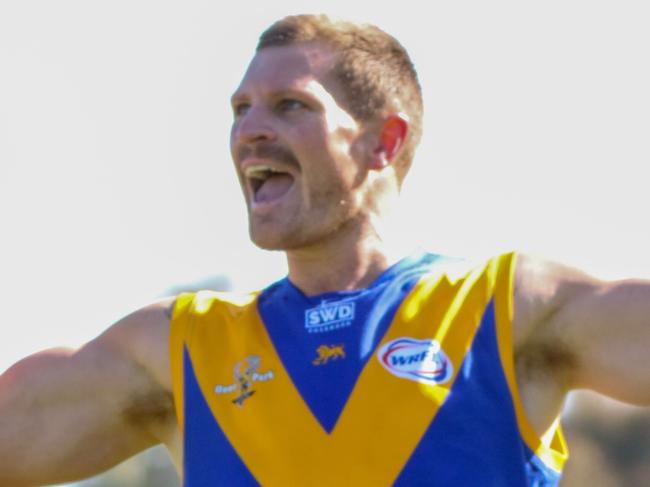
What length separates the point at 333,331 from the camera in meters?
8.30

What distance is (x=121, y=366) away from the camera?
8547mm

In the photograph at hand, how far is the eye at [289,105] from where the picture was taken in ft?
27.8

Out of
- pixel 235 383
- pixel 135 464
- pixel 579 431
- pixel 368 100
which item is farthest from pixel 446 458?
pixel 135 464

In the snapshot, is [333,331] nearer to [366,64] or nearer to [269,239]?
[269,239]

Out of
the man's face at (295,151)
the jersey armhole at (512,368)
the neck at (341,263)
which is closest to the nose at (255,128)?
the man's face at (295,151)

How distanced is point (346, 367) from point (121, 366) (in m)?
0.90

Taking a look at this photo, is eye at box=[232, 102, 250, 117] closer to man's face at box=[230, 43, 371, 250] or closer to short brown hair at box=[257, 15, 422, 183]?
man's face at box=[230, 43, 371, 250]

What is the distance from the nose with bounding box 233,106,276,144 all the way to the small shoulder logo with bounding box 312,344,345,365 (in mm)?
781

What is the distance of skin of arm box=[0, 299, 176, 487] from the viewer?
336 inches

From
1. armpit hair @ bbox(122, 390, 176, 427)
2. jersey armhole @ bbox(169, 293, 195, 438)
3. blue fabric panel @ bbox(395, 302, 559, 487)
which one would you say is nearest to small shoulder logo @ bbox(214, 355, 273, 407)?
jersey armhole @ bbox(169, 293, 195, 438)

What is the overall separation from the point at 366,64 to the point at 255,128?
0.58 m

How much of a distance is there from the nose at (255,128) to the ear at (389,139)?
1.55 feet

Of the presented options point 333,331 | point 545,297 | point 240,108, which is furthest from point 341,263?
point 545,297

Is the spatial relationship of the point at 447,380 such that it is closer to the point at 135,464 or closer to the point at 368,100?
the point at 368,100
